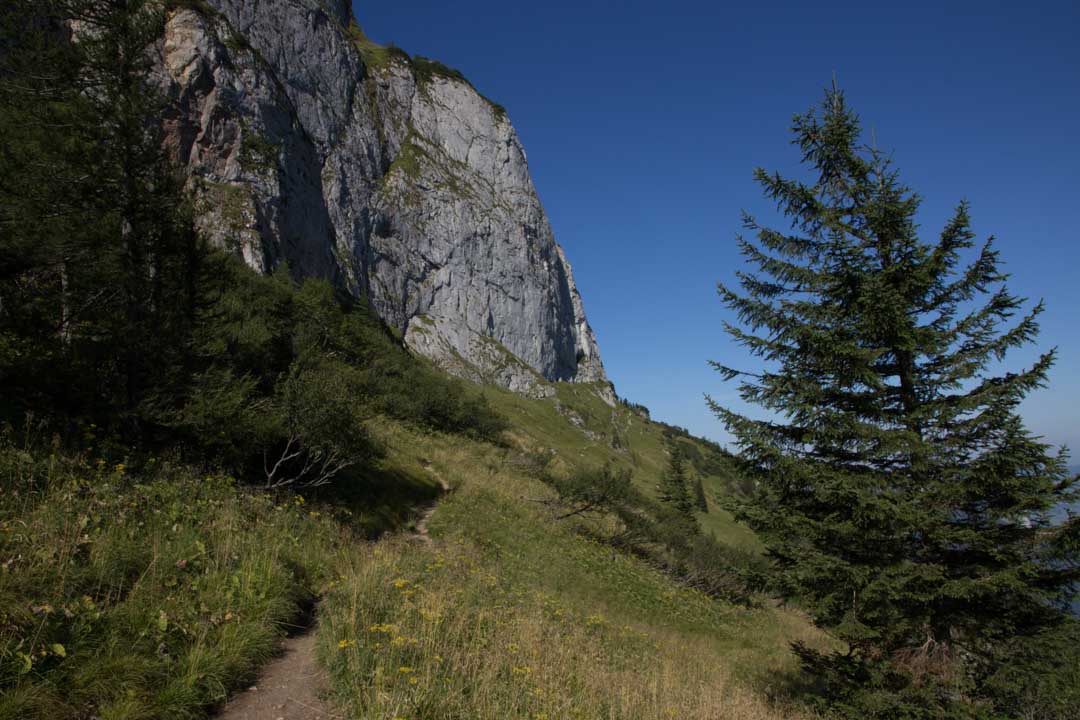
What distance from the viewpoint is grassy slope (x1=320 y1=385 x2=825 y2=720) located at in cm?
491

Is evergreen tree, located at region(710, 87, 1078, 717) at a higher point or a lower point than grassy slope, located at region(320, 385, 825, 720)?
higher

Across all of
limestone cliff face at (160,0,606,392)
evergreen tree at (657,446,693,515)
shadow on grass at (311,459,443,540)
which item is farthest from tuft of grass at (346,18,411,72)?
shadow on grass at (311,459,443,540)

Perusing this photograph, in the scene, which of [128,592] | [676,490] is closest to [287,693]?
[128,592]

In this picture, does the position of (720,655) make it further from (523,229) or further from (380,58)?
(380,58)

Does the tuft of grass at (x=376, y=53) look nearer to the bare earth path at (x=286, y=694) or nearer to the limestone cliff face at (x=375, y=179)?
the limestone cliff face at (x=375, y=179)

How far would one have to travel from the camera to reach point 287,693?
15.2 feet

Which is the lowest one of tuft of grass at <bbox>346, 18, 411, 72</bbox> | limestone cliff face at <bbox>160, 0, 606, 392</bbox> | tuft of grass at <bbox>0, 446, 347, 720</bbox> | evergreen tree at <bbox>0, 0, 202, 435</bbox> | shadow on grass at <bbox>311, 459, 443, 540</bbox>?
shadow on grass at <bbox>311, 459, 443, 540</bbox>

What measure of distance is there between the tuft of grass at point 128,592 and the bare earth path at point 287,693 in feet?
0.61

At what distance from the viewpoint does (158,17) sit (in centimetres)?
980

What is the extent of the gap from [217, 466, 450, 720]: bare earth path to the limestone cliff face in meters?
48.1

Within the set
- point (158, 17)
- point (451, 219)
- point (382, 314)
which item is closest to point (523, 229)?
point (451, 219)

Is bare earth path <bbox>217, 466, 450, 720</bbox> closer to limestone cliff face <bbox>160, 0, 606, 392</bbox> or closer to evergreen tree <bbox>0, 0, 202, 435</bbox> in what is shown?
evergreen tree <bbox>0, 0, 202, 435</bbox>

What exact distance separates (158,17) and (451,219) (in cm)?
13596

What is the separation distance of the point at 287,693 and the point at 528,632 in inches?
130
